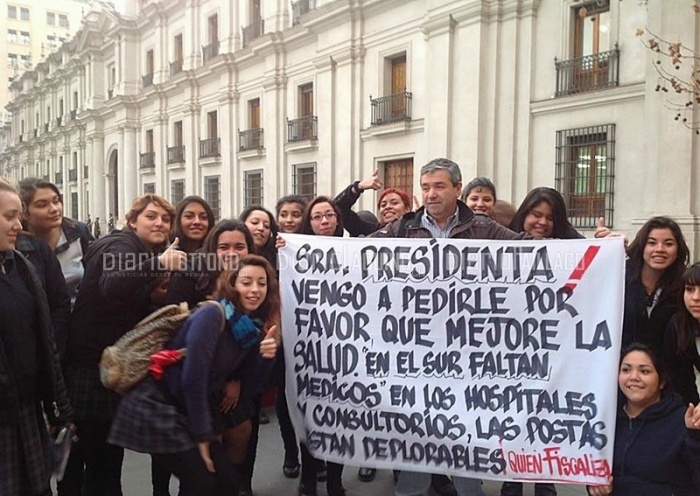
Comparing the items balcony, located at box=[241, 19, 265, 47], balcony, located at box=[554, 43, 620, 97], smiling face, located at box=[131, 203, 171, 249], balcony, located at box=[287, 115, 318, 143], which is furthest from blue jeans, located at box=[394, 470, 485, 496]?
balcony, located at box=[241, 19, 265, 47]

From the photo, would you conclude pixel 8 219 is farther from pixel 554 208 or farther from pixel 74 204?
pixel 74 204

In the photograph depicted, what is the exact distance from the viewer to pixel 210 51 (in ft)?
80.5

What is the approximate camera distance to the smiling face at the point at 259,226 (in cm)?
442

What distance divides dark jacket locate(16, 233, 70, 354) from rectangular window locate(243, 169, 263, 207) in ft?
60.8

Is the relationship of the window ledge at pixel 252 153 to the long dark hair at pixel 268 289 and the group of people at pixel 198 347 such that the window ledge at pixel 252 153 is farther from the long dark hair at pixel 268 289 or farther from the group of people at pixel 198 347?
the long dark hair at pixel 268 289

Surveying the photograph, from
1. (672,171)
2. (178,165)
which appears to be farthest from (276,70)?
(672,171)

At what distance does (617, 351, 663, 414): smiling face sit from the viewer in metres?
2.99

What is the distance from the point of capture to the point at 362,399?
136 inches

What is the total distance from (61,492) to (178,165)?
972 inches

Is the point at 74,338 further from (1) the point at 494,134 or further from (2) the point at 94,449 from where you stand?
(1) the point at 494,134

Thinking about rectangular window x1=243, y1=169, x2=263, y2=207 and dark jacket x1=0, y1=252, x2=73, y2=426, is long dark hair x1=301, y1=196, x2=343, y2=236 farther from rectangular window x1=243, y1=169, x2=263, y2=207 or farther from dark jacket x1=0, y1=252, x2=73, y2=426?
rectangular window x1=243, y1=169, x2=263, y2=207

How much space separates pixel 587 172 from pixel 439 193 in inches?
377

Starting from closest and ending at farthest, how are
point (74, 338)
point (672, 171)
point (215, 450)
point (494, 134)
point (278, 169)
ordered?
point (215, 450), point (74, 338), point (672, 171), point (494, 134), point (278, 169)

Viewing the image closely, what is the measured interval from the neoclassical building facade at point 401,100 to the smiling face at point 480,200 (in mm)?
6964
